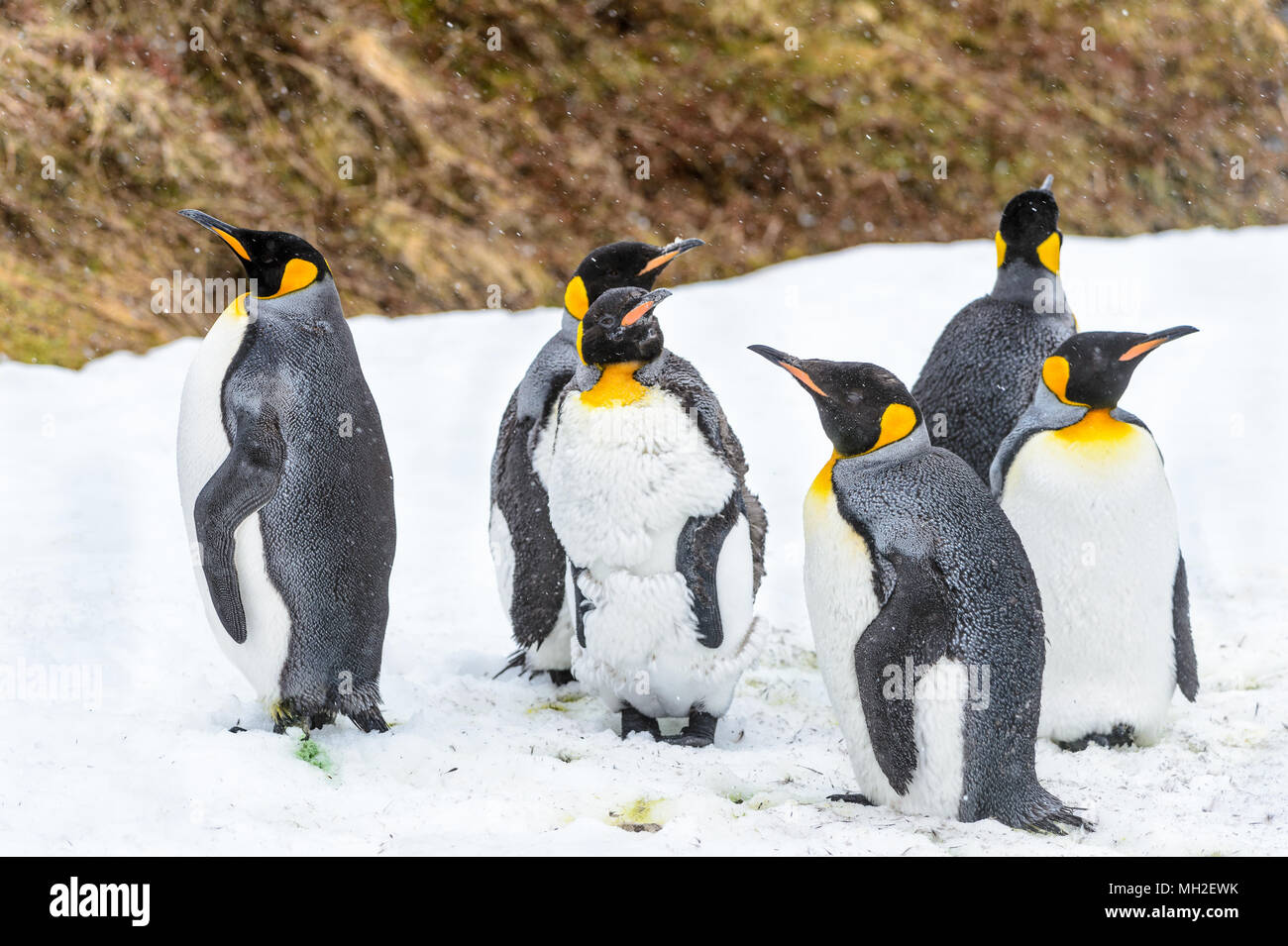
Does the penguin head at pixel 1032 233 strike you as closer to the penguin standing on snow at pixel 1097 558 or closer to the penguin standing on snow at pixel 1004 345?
the penguin standing on snow at pixel 1004 345

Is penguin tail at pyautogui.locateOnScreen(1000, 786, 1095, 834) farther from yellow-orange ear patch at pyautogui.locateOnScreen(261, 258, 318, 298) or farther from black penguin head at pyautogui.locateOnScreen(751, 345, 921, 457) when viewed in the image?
yellow-orange ear patch at pyautogui.locateOnScreen(261, 258, 318, 298)

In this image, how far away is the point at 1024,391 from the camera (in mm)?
3803

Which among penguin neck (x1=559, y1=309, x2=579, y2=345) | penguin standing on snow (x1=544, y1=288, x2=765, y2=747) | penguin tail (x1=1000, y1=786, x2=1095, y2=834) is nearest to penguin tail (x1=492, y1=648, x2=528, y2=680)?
penguin standing on snow (x1=544, y1=288, x2=765, y2=747)

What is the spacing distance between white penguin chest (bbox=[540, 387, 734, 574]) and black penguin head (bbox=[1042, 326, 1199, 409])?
89 cm

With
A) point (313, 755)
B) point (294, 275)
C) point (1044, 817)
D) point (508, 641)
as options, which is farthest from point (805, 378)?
point (508, 641)

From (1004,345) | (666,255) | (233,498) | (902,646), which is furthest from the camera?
(1004,345)

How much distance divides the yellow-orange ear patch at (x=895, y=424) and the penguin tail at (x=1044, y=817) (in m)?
0.77

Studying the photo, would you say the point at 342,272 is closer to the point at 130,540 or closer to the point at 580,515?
the point at 130,540

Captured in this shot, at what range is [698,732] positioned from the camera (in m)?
3.37

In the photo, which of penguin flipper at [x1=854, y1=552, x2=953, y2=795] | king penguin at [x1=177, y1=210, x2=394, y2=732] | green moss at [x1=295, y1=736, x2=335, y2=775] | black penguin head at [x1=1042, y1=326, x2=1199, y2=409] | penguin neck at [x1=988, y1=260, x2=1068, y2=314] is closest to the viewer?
penguin flipper at [x1=854, y1=552, x2=953, y2=795]

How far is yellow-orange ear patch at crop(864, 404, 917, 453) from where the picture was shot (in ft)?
8.93

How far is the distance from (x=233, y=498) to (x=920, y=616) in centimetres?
149

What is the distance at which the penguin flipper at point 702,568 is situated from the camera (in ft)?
10.7

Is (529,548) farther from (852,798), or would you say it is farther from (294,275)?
(852,798)
